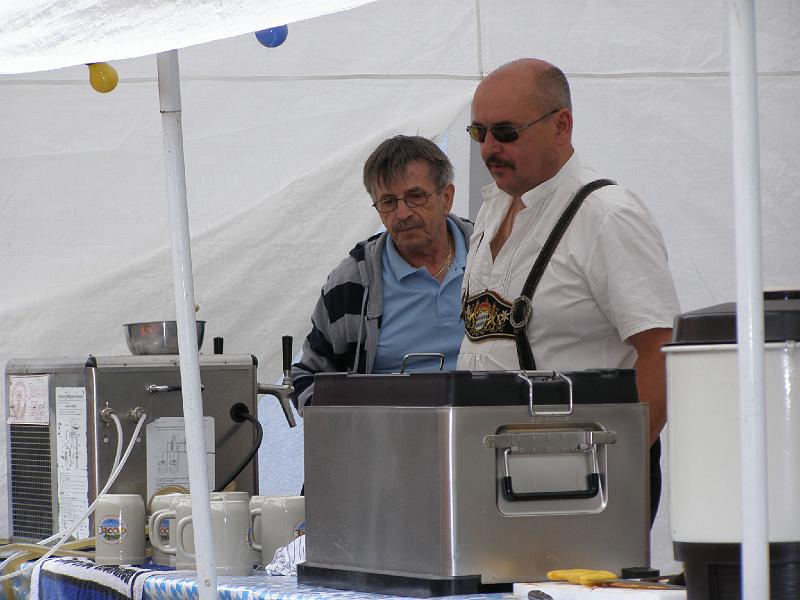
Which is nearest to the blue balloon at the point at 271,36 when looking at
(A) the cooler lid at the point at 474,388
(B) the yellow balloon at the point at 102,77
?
(B) the yellow balloon at the point at 102,77

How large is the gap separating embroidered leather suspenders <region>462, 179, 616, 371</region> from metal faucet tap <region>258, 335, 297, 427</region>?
532mm

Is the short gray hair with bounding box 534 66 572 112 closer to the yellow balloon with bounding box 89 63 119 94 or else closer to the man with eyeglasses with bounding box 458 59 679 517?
the man with eyeglasses with bounding box 458 59 679 517

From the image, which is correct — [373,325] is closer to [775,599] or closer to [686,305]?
[686,305]

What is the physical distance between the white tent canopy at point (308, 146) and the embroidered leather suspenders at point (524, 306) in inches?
31.9

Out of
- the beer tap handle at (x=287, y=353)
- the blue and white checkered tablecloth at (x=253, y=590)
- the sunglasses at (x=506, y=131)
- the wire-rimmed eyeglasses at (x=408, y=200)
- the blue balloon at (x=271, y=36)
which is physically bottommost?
the blue and white checkered tablecloth at (x=253, y=590)

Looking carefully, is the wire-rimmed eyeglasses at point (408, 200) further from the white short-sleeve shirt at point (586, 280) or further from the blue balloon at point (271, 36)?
the blue balloon at point (271, 36)

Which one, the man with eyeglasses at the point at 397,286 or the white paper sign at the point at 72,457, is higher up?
the man with eyeglasses at the point at 397,286

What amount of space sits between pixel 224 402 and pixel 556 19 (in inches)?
44.7

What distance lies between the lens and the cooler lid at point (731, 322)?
0.89 metres

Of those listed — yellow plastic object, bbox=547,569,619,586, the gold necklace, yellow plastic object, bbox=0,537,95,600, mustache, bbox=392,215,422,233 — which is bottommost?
yellow plastic object, bbox=0,537,95,600

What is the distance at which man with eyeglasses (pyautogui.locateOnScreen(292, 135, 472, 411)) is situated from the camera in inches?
94.5

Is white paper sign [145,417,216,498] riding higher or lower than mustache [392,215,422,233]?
lower

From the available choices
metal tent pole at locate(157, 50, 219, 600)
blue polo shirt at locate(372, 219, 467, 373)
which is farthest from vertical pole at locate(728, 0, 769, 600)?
blue polo shirt at locate(372, 219, 467, 373)

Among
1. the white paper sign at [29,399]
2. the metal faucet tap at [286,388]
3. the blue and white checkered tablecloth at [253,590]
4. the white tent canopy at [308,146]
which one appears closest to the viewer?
the blue and white checkered tablecloth at [253,590]
